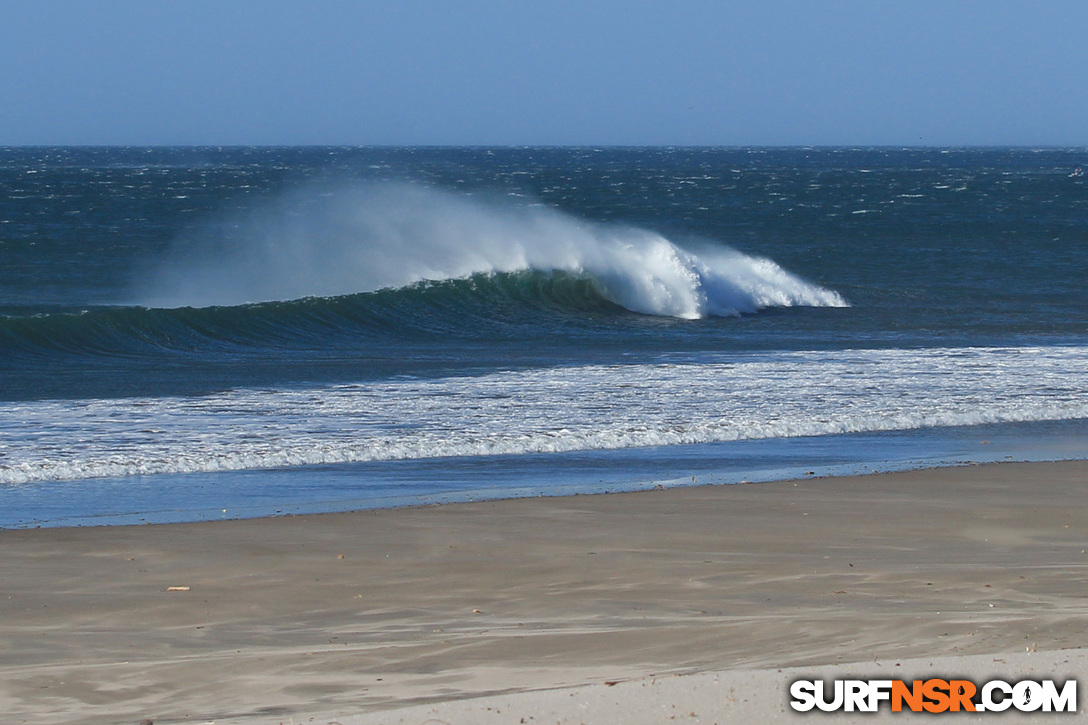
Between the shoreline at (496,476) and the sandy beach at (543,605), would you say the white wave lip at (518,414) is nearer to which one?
the shoreline at (496,476)

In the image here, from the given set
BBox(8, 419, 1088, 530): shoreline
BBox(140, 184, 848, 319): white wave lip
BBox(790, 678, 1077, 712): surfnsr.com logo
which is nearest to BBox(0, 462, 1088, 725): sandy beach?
BBox(790, 678, 1077, 712): surfnsr.com logo

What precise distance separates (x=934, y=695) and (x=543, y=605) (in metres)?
2.40

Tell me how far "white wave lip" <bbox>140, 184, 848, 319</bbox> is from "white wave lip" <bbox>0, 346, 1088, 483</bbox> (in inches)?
374

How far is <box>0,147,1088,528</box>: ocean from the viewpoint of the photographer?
10.3m

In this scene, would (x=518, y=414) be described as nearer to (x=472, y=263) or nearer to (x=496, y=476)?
(x=496, y=476)

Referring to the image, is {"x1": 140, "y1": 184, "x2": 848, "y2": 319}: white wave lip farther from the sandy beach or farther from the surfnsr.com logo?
the surfnsr.com logo

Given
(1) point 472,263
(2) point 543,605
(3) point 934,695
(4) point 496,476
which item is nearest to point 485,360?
(4) point 496,476

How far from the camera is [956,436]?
39.6 feet

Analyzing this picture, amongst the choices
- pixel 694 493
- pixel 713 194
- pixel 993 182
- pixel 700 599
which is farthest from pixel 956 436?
pixel 993 182

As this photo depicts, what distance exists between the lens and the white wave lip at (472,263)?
25625 millimetres

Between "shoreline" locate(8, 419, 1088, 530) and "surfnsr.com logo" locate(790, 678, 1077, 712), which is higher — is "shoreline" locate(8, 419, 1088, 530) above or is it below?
below

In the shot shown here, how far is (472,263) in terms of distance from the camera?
27359 mm

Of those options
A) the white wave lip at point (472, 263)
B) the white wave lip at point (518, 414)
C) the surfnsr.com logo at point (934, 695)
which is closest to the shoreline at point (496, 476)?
the white wave lip at point (518, 414)

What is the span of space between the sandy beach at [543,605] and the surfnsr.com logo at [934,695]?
0.12 meters
